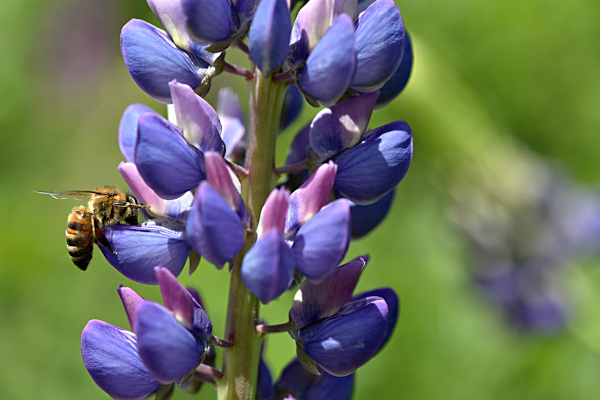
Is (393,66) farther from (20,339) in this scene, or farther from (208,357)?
(20,339)

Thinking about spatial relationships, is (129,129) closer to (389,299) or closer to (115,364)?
(115,364)

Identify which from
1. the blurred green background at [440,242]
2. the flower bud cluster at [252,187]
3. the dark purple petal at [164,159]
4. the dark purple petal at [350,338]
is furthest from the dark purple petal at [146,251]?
the blurred green background at [440,242]

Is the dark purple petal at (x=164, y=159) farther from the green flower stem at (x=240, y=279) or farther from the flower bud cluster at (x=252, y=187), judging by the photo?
the green flower stem at (x=240, y=279)

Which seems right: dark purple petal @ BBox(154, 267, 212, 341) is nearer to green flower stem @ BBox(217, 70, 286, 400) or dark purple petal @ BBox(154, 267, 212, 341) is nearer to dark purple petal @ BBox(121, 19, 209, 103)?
green flower stem @ BBox(217, 70, 286, 400)

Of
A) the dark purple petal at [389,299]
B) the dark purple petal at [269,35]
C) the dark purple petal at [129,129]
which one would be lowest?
the dark purple petal at [389,299]

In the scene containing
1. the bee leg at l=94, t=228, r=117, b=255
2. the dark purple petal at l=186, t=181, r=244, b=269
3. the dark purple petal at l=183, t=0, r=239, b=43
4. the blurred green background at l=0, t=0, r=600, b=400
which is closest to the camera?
the dark purple petal at l=186, t=181, r=244, b=269

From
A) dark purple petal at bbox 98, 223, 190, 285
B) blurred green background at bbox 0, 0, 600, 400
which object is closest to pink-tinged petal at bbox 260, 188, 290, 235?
dark purple petal at bbox 98, 223, 190, 285
